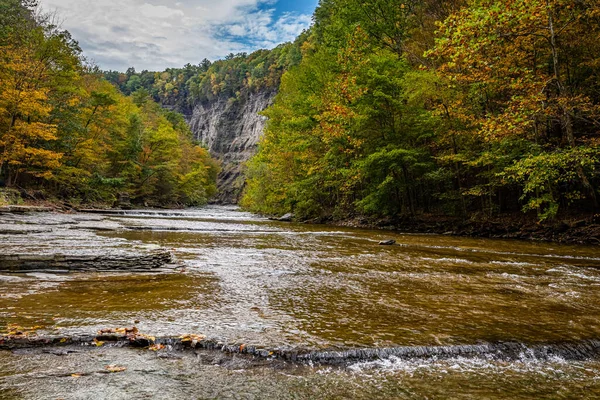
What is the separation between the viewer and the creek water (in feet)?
8.48

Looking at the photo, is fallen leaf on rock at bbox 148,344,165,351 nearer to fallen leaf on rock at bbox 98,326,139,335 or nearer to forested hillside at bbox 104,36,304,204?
fallen leaf on rock at bbox 98,326,139,335

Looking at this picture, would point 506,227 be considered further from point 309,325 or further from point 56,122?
point 56,122

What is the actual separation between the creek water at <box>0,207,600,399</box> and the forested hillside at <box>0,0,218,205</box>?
19.9m

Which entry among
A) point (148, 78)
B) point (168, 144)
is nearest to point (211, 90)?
point (148, 78)

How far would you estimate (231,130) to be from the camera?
355 feet

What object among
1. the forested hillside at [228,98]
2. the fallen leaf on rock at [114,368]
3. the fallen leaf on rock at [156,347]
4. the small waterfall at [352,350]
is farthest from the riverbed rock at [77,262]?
the forested hillside at [228,98]

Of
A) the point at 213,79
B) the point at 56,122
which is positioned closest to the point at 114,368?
the point at 56,122

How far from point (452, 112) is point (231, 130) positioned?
323 ft

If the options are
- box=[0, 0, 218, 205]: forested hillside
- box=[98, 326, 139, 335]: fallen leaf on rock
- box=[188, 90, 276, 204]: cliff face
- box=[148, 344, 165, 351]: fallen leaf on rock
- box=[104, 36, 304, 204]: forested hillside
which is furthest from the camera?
box=[188, 90, 276, 204]: cliff face

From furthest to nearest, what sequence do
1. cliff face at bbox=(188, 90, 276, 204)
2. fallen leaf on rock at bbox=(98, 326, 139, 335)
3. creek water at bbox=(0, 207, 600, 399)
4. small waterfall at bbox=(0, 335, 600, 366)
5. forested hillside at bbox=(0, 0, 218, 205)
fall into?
cliff face at bbox=(188, 90, 276, 204) < forested hillside at bbox=(0, 0, 218, 205) < fallen leaf on rock at bbox=(98, 326, 139, 335) < small waterfall at bbox=(0, 335, 600, 366) < creek water at bbox=(0, 207, 600, 399)

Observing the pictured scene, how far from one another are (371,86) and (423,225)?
26.6 feet

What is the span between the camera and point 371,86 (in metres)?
18.8

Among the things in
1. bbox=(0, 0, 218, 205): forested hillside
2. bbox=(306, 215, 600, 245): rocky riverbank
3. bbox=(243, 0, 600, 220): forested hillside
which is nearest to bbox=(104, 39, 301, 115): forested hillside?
bbox=(0, 0, 218, 205): forested hillside

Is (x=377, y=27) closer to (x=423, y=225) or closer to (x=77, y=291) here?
(x=423, y=225)
